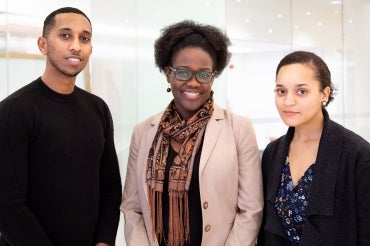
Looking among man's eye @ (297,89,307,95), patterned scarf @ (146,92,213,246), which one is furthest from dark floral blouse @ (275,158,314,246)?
patterned scarf @ (146,92,213,246)

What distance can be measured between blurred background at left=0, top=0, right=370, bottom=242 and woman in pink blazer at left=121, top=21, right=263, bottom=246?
1.59 metres

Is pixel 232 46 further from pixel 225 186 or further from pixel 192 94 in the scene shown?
pixel 225 186

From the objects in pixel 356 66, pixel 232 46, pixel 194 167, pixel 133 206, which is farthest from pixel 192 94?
pixel 356 66

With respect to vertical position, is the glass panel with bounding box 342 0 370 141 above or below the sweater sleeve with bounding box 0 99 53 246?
above

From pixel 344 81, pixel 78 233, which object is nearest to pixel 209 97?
pixel 78 233

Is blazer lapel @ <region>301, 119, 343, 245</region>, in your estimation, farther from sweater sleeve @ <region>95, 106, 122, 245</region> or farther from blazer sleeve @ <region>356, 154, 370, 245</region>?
sweater sleeve @ <region>95, 106, 122, 245</region>

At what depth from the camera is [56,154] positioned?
196 centimetres

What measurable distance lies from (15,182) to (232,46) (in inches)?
114

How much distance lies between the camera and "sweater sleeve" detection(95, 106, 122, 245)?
7.30ft

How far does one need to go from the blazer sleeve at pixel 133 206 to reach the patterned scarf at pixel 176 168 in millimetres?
106

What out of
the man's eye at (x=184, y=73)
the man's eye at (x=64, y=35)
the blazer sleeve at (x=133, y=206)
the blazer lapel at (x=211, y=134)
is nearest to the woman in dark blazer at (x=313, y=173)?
the blazer lapel at (x=211, y=134)

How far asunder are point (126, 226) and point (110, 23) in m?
2.13

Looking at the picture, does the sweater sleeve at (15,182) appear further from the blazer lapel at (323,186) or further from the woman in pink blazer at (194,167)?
the blazer lapel at (323,186)

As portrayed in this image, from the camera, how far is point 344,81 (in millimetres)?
6117
